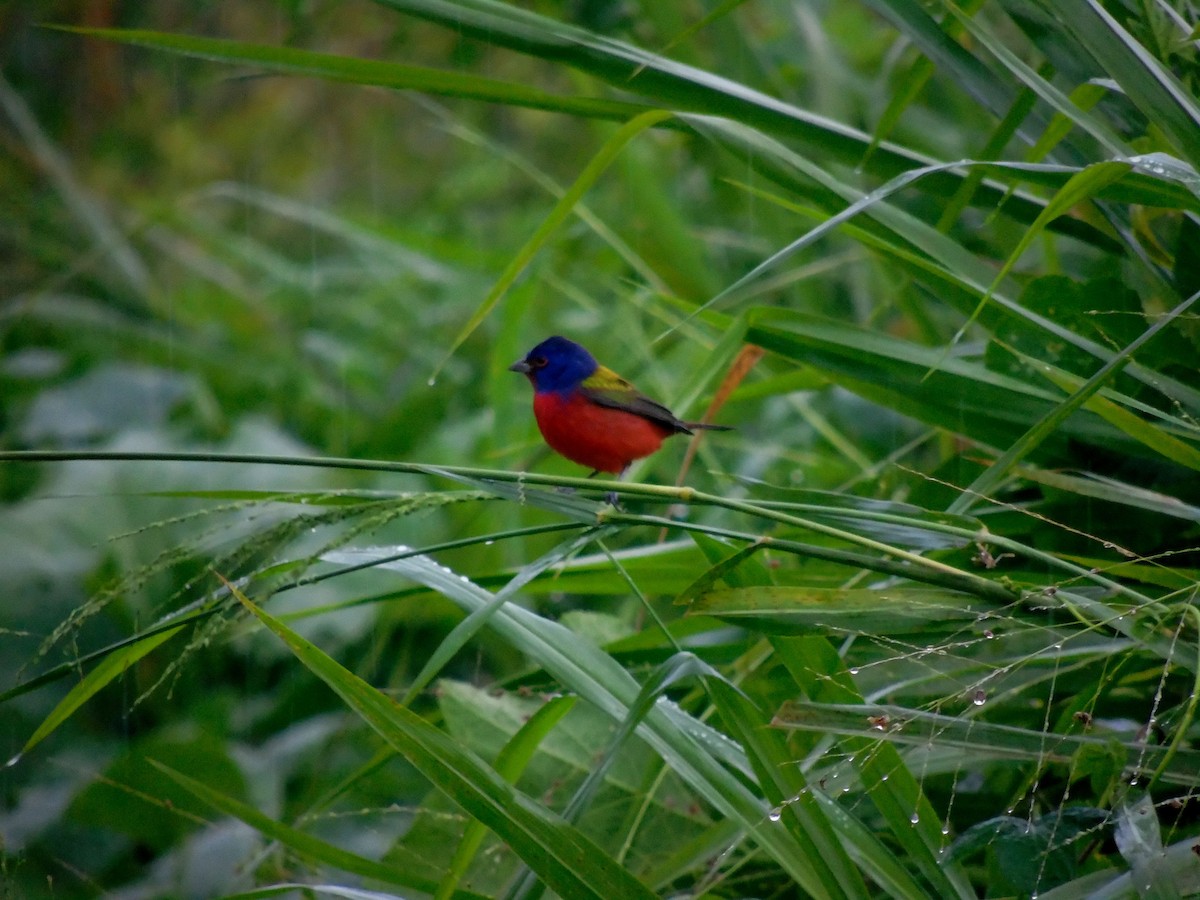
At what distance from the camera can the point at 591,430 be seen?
2.32 m

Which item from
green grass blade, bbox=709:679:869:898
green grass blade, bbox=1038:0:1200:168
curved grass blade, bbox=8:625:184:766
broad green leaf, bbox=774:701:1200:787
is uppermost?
green grass blade, bbox=1038:0:1200:168

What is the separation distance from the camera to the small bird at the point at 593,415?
7.61ft

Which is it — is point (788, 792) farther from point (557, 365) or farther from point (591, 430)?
point (557, 365)

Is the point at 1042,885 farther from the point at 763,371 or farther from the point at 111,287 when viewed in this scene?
the point at 111,287

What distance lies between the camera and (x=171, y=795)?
124 inches

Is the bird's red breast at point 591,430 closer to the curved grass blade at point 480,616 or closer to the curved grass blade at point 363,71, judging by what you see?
the curved grass blade at point 363,71

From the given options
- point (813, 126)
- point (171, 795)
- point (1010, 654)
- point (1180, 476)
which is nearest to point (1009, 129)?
point (813, 126)

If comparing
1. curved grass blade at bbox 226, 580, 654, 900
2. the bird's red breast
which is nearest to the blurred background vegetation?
curved grass blade at bbox 226, 580, 654, 900

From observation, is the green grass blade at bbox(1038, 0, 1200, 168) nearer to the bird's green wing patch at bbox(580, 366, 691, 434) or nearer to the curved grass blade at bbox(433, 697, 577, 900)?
the bird's green wing patch at bbox(580, 366, 691, 434)

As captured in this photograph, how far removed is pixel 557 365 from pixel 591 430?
0.22m

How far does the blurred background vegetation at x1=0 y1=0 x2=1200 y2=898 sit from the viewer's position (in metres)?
1.50

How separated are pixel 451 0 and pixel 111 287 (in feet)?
16.0

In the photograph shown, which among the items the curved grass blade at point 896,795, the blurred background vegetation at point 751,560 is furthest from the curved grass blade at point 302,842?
the curved grass blade at point 896,795

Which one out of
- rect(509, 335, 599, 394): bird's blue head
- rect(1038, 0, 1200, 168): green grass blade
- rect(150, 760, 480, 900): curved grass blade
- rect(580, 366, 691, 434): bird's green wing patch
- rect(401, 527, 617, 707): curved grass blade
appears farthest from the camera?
rect(509, 335, 599, 394): bird's blue head
